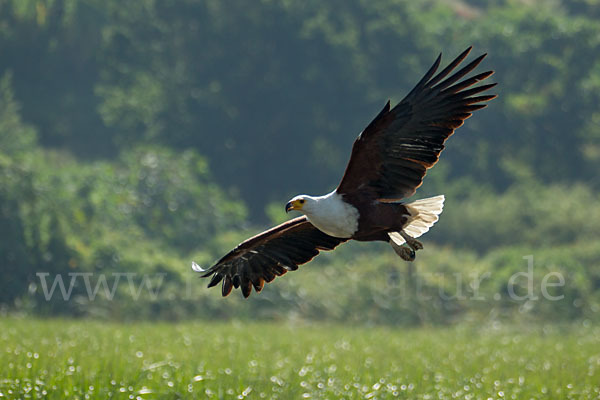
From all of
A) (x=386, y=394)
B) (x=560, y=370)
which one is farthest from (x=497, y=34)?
(x=386, y=394)

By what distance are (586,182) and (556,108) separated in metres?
2.73

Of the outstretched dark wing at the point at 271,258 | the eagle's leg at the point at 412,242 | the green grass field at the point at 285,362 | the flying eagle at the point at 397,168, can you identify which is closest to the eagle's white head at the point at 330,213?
the flying eagle at the point at 397,168

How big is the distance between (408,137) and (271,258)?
73.9 inches

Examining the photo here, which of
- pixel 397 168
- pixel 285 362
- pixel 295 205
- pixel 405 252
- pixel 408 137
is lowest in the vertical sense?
pixel 405 252

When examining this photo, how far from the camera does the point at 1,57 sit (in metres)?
33.1

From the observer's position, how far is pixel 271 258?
8016 millimetres

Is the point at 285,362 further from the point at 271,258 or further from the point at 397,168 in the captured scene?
the point at 397,168

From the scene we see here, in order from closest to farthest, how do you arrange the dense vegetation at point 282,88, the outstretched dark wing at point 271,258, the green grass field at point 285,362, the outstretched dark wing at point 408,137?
the outstretched dark wing at point 408,137 → the outstretched dark wing at point 271,258 → the green grass field at point 285,362 → the dense vegetation at point 282,88

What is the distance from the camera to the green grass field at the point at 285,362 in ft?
27.9

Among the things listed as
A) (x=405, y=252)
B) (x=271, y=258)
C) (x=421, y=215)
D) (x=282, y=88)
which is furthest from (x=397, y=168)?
(x=282, y=88)

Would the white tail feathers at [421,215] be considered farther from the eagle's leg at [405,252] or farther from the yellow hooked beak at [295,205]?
the yellow hooked beak at [295,205]

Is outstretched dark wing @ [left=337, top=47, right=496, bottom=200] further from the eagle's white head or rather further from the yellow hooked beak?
the yellow hooked beak

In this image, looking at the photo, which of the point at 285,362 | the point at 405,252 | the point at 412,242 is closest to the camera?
the point at 412,242

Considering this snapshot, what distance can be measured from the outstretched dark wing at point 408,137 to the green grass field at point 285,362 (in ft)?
7.73
